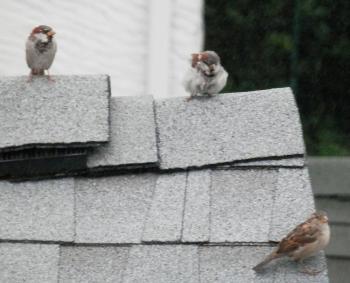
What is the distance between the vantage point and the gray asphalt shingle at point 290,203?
364 centimetres

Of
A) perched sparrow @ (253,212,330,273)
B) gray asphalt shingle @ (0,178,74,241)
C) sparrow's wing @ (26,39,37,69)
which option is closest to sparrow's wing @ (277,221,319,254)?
perched sparrow @ (253,212,330,273)

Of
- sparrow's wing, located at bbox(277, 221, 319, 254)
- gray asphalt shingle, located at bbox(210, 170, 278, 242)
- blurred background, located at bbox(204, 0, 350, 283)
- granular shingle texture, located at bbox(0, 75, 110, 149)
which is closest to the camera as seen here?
sparrow's wing, located at bbox(277, 221, 319, 254)

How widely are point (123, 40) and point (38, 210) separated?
8.18 feet

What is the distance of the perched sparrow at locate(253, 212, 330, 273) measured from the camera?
3.49 meters

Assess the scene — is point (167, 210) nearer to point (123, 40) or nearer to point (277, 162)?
point (277, 162)

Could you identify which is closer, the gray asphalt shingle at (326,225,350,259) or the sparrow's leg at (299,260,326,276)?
the sparrow's leg at (299,260,326,276)

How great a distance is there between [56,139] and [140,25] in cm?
239

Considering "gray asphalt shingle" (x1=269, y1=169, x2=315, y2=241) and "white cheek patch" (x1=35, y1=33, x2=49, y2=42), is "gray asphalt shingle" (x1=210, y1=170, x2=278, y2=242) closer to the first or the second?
"gray asphalt shingle" (x1=269, y1=169, x2=315, y2=241)

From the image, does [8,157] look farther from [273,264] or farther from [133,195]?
[273,264]

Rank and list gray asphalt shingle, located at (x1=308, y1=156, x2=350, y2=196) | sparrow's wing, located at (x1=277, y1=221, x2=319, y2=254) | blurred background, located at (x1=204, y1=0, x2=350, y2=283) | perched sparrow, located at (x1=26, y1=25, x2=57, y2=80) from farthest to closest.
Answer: blurred background, located at (x1=204, y1=0, x2=350, y2=283) < gray asphalt shingle, located at (x1=308, y1=156, x2=350, y2=196) < perched sparrow, located at (x1=26, y1=25, x2=57, y2=80) < sparrow's wing, located at (x1=277, y1=221, x2=319, y2=254)

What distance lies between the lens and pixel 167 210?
12.2 feet

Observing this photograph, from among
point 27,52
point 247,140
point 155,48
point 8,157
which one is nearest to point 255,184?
point 247,140

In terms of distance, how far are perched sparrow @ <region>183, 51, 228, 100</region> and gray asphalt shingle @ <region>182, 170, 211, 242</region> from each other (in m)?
0.78

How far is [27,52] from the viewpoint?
4.84 m
